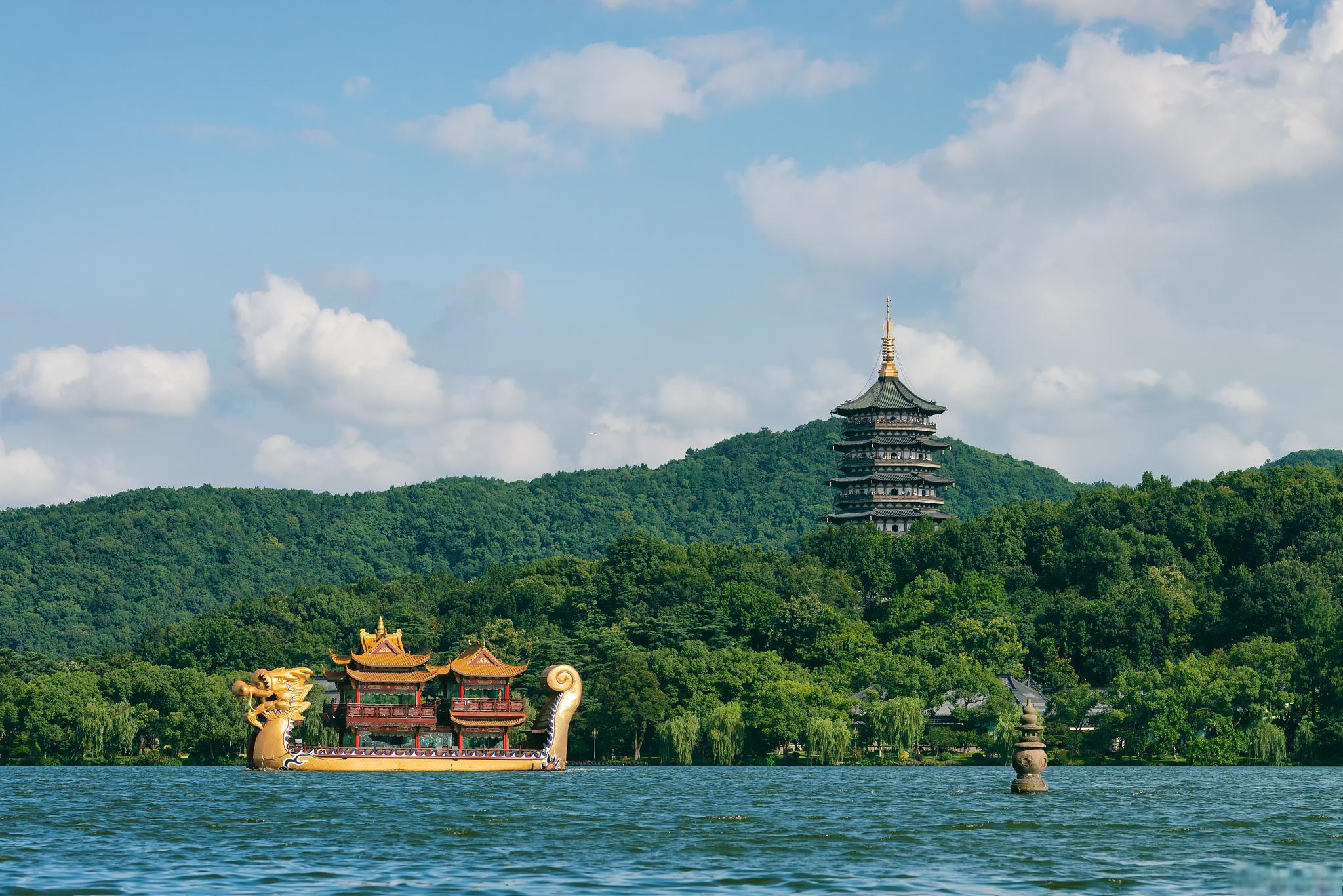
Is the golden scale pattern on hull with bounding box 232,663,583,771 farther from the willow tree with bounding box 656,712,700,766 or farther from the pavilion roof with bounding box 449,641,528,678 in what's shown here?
the willow tree with bounding box 656,712,700,766

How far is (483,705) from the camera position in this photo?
253 feet

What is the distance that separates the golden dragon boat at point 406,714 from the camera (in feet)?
235

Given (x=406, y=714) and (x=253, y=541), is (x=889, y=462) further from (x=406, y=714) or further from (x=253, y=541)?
(x=253, y=541)

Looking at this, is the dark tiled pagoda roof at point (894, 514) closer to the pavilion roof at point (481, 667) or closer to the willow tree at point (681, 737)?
the willow tree at point (681, 737)

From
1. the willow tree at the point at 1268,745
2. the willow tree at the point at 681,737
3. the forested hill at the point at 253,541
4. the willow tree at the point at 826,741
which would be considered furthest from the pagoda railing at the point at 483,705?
the forested hill at the point at 253,541

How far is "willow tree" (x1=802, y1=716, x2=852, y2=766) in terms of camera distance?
8412cm

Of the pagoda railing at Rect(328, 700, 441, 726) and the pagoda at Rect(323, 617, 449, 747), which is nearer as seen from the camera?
the pagoda railing at Rect(328, 700, 441, 726)

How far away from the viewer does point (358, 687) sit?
253ft

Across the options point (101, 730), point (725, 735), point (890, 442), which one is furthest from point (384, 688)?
point (890, 442)

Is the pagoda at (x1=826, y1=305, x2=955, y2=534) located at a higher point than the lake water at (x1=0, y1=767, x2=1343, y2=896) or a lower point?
higher

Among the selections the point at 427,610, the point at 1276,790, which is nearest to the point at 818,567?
the point at 427,610

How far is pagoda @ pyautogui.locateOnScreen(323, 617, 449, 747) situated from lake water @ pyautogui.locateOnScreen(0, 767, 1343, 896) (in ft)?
51.7

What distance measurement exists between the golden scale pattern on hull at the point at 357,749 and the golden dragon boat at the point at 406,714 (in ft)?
0.13

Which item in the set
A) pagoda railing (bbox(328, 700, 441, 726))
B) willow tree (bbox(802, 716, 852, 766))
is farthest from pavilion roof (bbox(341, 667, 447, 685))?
willow tree (bbox(802, 716, 852, 766))
